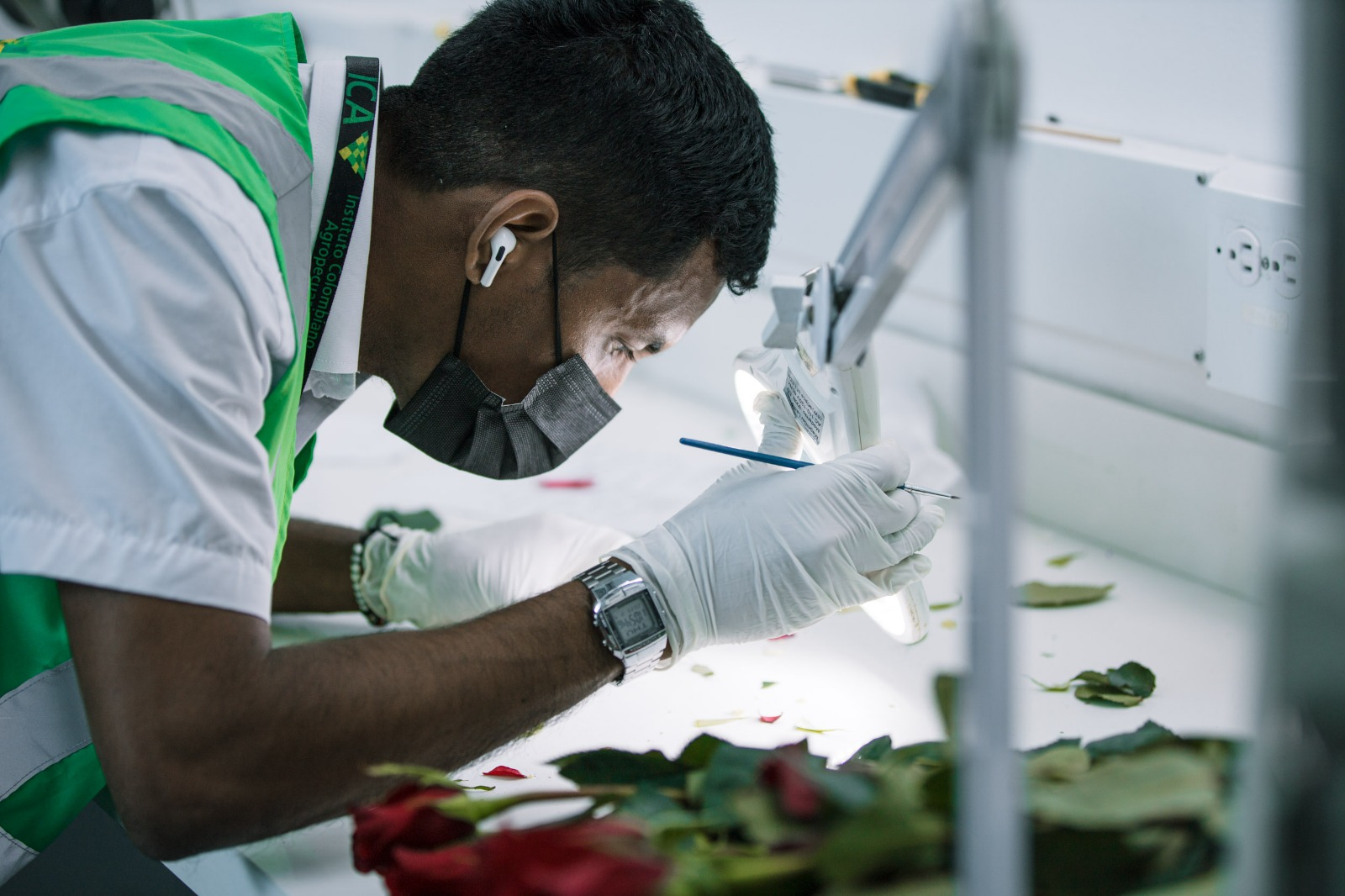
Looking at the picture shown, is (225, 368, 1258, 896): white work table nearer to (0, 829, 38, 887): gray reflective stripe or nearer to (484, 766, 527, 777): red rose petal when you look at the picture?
(484, 766, 527, 777): red rose petal

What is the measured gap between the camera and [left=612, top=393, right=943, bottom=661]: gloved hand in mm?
880

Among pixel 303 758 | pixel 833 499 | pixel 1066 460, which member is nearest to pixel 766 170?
pixel 833 499

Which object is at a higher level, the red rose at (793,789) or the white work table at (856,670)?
the red rose at (793,789)

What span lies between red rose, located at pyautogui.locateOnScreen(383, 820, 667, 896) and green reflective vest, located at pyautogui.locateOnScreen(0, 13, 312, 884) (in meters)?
0.42

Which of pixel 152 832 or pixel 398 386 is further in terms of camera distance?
pixel 398 386

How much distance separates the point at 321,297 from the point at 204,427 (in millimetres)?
294

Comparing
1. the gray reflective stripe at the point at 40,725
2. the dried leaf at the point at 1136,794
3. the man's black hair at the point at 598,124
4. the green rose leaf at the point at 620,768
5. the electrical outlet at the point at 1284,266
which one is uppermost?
the man's black hair at the point at 598,124

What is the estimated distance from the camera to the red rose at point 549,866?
41cm

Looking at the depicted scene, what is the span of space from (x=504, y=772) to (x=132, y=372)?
0.38 metres

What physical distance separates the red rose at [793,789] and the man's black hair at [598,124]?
576mm

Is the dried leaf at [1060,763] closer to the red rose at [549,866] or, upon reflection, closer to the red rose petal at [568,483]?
the red rose at [549,866]

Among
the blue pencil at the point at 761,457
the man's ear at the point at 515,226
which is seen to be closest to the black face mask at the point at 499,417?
the man's ear at the point at 515,226

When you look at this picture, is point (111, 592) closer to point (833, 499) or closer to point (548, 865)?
point (548, 865)

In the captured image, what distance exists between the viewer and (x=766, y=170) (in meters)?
1.01
